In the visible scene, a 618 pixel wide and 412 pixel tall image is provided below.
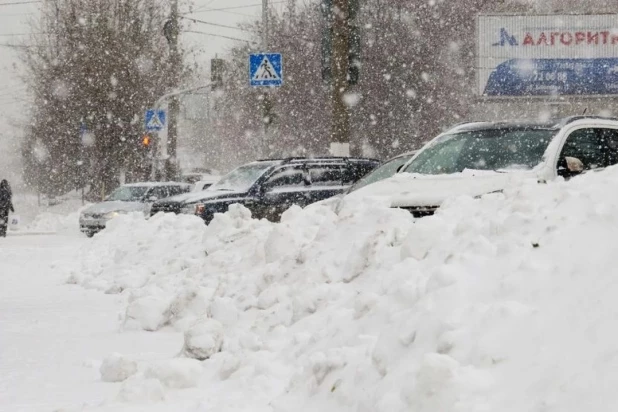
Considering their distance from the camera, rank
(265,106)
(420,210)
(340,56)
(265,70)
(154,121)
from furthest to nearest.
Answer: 1. (154,121)
2. (265,106)
3. (265,70)
4. (340,56)
5. (420,210)

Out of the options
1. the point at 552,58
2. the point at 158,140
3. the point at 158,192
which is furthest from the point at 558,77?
the point at 158,192

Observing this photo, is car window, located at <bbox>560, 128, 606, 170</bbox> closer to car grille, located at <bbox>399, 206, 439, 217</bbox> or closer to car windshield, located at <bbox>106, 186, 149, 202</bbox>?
car grille, located at <bbox>399, 206, 439, 217</bbox>

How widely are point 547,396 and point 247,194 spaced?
11.9 metres

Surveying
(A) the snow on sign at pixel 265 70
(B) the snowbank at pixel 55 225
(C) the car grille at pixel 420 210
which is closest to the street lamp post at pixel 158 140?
(B) the snowbank at pixel 55 225

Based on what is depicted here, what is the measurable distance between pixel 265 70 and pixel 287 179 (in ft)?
21.3

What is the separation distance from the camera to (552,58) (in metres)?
45.4

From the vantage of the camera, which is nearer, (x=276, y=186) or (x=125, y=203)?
(x=276, y=186)

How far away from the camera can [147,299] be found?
8.68m

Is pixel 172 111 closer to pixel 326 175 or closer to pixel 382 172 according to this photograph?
pixel 326 175

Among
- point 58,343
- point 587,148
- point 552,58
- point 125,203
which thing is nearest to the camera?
point 58,343

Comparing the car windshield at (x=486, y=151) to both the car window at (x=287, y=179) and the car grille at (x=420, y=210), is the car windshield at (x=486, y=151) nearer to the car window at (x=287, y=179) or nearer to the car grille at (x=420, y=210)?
the car grille at (x=420, y=210)

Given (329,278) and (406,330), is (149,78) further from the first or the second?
(406,330)

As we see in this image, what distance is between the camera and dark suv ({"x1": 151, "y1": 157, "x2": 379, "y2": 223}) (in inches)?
605

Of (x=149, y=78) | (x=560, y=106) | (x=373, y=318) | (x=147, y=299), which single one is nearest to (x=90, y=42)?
(x=149, y=78)
